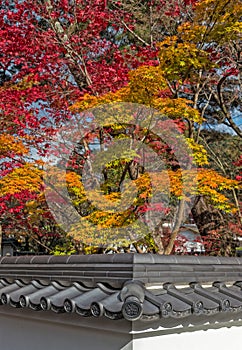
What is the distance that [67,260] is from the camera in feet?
14.9

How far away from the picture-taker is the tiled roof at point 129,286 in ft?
11.1

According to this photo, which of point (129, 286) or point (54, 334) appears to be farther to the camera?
point (54, 334)

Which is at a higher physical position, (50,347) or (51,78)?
(51,78)

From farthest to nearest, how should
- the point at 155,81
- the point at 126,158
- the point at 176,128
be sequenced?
the point at 176,128
the point at 126,158
the point at 155,81

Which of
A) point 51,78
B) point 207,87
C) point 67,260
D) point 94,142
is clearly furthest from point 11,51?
point 67,260

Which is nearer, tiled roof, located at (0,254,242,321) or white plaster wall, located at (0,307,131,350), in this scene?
tiled roof, located at (0,254,242,321)

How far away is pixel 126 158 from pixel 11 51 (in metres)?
4.42

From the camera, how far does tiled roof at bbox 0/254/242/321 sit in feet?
11.1

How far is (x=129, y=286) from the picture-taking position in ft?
11.3

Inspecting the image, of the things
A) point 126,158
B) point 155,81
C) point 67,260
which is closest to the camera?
point 67,260

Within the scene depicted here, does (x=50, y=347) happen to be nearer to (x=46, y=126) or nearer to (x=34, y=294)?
(x=34, y=294)

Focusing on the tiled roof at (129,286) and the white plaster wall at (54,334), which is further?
the white plaster wall at (54,334)

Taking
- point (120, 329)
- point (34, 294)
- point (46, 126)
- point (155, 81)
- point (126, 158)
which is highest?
point (46, 126)

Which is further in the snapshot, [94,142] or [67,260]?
[94,142]
